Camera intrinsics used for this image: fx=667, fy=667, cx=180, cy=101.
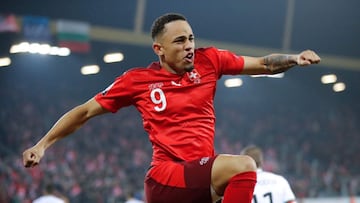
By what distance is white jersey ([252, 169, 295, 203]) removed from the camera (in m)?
5.84

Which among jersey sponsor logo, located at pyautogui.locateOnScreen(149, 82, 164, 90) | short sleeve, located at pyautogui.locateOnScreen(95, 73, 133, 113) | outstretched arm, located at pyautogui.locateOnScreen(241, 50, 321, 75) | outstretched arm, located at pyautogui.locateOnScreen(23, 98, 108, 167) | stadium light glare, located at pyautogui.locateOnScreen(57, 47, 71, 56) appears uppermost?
outstretched arm, located at pyautogui.locateOnScreen(241, 50, 321, 75)

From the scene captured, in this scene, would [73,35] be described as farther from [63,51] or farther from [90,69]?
[90,69]

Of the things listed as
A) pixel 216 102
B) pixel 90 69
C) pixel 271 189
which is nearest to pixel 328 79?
pixel 216 102

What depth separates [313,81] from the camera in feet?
87.2

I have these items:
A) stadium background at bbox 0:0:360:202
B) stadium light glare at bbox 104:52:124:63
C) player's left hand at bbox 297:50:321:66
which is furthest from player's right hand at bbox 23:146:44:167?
stadium light glare at bbox 104:52:124:63

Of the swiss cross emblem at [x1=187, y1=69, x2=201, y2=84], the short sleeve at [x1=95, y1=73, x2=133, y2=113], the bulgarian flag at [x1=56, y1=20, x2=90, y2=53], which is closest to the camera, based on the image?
A: the swiss cross emblem at [x1=187, y1=69, x2=201, y2=84]

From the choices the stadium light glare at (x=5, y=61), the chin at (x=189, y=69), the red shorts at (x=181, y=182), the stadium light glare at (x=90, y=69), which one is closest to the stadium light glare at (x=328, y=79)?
the stadium light glare at (x=90, y=69)

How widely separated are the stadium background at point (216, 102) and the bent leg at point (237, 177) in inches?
522

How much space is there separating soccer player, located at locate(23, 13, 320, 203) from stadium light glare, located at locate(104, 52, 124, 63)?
59.3 ft

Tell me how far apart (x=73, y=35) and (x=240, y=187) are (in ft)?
51.5

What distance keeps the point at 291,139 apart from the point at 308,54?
73.2ft

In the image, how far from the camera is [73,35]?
60.7 ft

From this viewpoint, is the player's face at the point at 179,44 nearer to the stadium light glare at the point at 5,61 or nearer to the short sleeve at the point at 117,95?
the short sleeve at the point at 117,95

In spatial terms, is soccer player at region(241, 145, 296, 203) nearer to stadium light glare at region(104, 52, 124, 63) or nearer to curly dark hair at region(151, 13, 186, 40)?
curly dark hair at region(151, 13, 186, 40)
